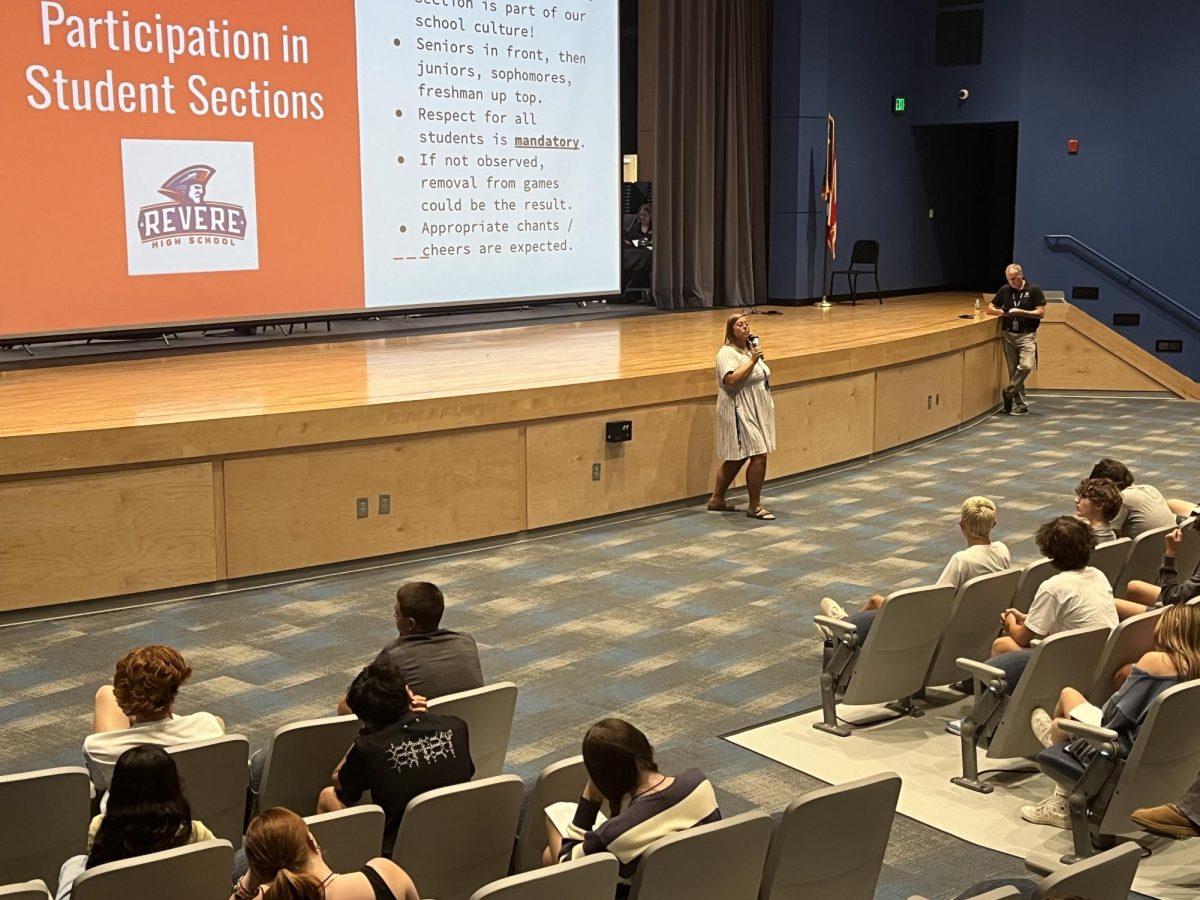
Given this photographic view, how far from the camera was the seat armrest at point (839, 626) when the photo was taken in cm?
519

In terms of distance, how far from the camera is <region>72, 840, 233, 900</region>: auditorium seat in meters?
2.73

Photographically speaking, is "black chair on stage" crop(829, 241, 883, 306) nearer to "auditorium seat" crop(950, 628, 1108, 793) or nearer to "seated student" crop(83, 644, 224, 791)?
"auditorium seat" crop(950, 628, 1108, 793)

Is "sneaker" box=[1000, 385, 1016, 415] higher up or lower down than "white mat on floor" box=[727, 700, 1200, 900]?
higher up

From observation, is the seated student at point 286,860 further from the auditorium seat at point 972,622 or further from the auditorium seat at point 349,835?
the auditorium seat at point 972,622

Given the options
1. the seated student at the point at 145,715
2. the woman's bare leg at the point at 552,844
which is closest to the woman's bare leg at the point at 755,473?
the seated student at the point at 145,715

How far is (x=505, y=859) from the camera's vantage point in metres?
3.41

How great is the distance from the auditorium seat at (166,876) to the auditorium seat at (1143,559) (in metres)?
4.20

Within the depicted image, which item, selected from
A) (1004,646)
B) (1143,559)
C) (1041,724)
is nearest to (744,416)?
(1143,559)

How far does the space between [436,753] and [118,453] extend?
3.79 metres

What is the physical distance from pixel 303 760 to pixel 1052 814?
2.33 meters

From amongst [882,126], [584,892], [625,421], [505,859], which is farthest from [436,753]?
[882,126]

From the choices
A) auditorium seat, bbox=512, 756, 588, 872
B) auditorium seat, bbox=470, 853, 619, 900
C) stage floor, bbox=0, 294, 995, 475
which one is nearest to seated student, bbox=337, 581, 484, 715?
auditorium seat, bbox=512, 756, 588, 872

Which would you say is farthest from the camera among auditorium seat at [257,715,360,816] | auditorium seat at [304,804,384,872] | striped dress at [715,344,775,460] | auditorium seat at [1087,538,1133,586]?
striped dress at [715,344,775,460]

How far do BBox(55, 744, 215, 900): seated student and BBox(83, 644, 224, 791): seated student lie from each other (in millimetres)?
712
